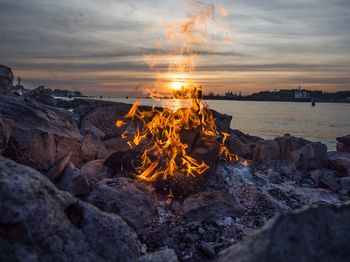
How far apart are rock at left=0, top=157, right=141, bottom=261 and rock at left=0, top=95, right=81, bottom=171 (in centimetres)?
460

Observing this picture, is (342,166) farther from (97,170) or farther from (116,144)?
(97,170)

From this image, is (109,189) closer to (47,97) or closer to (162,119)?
(162,119)

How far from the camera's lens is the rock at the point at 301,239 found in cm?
348

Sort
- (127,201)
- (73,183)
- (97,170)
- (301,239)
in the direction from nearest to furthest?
1. (301,239)
2. (73,183)
3. (127,201)
4. (97,170)

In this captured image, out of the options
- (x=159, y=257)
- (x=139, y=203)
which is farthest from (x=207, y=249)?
(x=159, y=257)

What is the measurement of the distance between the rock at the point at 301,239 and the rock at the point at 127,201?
18.6ft

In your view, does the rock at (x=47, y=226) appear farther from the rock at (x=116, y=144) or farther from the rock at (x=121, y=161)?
the rock at (x=116, y=144)

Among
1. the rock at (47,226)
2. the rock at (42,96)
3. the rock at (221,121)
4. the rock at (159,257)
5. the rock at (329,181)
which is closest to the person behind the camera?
the rock at (47,226)

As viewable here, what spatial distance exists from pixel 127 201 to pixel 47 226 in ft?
15.5

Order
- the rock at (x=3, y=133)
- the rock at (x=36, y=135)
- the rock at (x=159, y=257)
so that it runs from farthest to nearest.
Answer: the rock at (x=36, y=135)
the rock at (x=3, y=133)
the rock at (x=159, y=257)

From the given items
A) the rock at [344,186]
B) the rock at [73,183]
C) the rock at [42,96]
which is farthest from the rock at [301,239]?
the rock at [42,96]

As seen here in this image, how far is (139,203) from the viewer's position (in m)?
9.80

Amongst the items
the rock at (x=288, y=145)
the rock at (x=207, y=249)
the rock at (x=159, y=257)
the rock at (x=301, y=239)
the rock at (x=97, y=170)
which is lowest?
the rock at (x=207, y=249)

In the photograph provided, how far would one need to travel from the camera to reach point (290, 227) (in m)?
3.59
